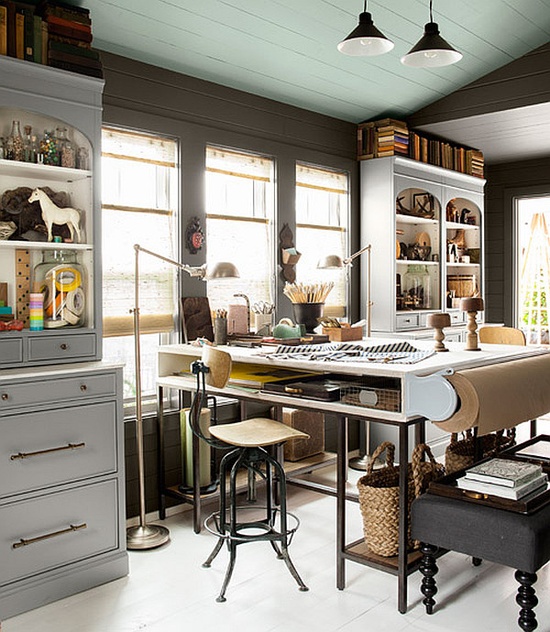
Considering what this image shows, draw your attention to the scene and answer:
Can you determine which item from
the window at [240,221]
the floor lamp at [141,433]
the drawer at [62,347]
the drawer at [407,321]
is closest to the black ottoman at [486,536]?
the floor lamp at [141,433]

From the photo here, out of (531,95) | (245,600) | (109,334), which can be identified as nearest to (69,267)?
(109,334)

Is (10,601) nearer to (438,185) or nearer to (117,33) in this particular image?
(117,33)

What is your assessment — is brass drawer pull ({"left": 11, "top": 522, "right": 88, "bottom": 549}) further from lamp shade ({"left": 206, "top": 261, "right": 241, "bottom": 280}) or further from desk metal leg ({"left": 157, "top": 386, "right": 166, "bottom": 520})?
lamp shade ({"left": 206, "top": 261, "right": 241, "bottom": 280})

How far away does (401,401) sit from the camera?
2.68 metres

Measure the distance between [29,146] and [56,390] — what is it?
1105mm

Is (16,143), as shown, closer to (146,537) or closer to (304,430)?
(146,537)

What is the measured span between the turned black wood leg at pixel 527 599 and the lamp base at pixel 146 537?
1.81 metres

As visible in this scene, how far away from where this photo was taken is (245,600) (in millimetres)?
2889

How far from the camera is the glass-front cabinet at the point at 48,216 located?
2.95 meters

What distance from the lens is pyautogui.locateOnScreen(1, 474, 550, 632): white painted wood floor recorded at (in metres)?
2.68

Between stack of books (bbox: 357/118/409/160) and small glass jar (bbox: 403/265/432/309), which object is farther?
small glass jar (bbox: 403/265/432/309)

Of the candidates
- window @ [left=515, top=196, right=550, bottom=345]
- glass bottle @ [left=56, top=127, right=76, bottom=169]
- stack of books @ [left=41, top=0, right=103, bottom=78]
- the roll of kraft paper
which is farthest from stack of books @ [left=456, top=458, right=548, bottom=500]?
window @ [left=515, top=196, right=550, bottom=345]

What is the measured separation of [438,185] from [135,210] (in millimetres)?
2822

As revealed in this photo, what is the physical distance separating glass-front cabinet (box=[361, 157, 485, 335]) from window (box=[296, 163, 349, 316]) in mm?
197
